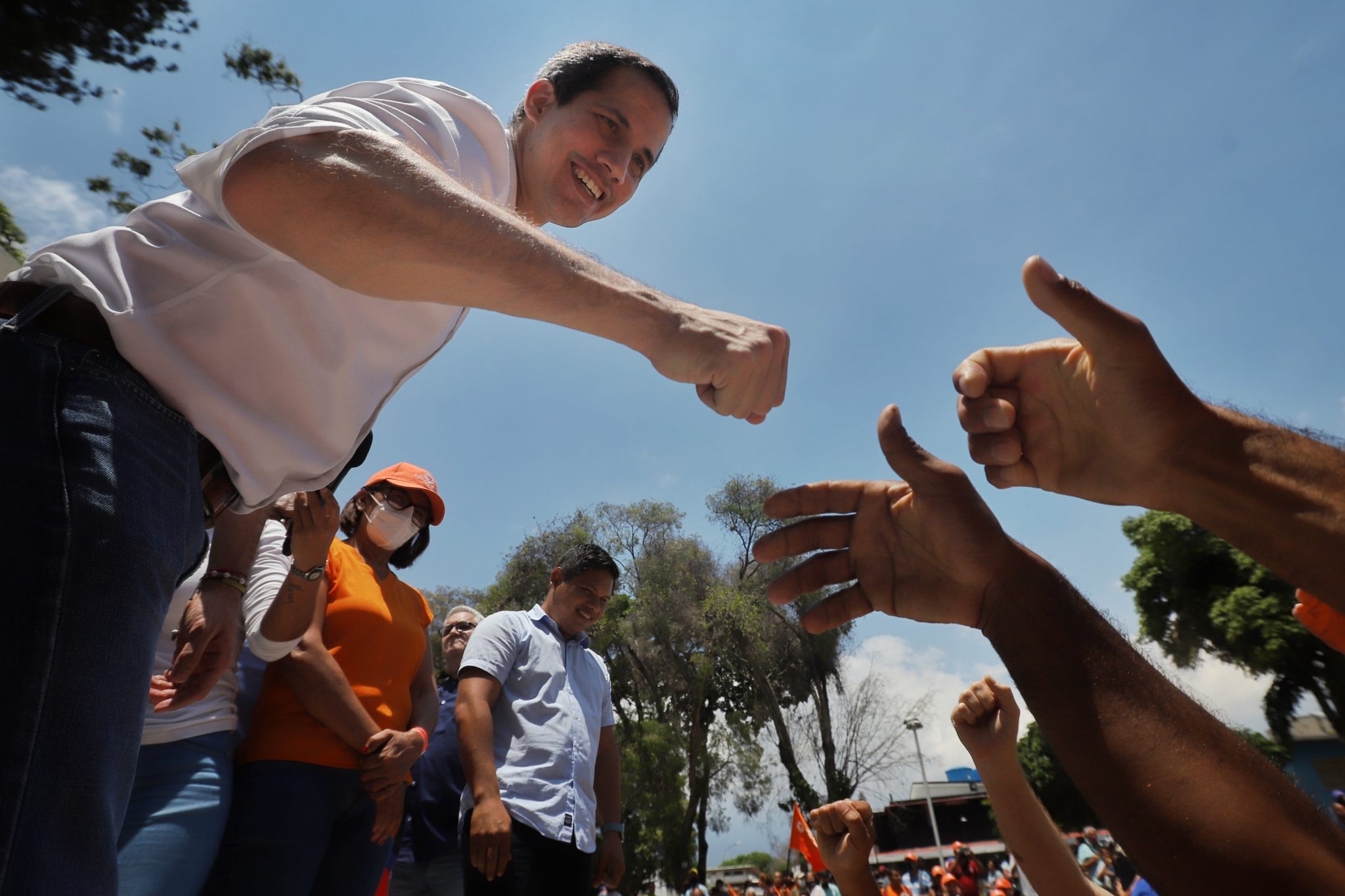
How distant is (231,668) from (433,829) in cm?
199

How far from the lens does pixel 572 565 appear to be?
407 cm

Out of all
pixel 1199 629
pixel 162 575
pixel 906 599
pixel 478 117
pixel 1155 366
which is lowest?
pixel 162 575

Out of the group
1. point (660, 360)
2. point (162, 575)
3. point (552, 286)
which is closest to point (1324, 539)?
point (660, 360)

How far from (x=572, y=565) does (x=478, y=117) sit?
2838 millimetres

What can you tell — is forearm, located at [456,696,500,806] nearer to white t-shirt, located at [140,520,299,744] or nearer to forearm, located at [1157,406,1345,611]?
white t-shirt, located at [140,520,299,744]

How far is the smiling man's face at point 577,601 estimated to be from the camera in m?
3.95

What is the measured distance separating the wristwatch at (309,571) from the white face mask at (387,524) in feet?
2.57

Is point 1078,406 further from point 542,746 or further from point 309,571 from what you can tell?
point 542,746

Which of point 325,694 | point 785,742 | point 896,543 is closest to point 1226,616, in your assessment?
point 785,742

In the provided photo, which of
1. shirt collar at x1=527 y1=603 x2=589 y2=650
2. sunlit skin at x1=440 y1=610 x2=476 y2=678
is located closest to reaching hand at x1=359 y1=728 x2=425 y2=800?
shirt collar at x1=527 y1=603 x2=589 y2=650

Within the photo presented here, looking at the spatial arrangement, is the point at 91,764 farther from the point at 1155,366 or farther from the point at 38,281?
the point at 1155,366

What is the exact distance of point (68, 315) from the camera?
1.13m

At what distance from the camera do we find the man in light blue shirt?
303cm

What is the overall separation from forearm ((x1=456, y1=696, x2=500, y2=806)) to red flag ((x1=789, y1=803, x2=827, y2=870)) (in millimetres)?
6350
